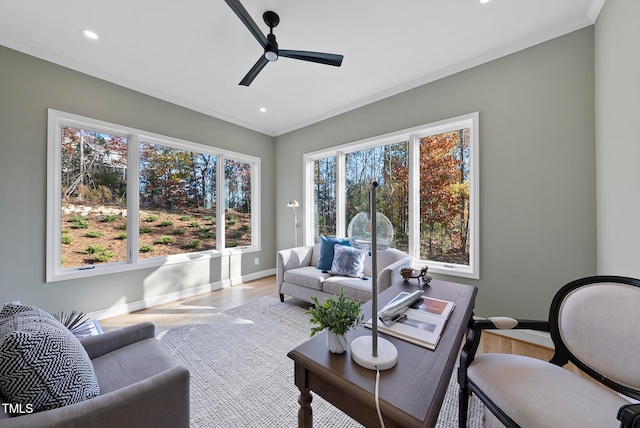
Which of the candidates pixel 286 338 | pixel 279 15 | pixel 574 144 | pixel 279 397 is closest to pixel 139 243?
pixel 286 338

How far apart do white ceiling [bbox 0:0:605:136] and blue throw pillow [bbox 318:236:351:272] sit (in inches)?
82.2

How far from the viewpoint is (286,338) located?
2338 millimetres

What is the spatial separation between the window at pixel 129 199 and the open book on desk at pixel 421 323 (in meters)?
3.36

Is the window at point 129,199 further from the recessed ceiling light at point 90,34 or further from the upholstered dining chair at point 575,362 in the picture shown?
the upholstered dining chair at point 575,362

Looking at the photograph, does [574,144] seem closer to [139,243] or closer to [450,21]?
[450,21]

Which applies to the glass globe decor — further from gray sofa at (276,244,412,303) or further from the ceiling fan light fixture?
the ceiling fan light fixture

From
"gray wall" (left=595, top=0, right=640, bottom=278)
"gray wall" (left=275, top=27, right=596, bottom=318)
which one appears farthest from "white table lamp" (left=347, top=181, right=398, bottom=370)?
"gray wall" (left=275, top=27, right=596, bottom=318)

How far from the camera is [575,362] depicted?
1164 millimetres

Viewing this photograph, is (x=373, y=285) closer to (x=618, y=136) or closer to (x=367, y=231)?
(x=367, y=231)

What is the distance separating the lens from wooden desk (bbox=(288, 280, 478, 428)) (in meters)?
0.70

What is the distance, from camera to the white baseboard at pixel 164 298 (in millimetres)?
2821

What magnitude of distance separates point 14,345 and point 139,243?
9.17 feet

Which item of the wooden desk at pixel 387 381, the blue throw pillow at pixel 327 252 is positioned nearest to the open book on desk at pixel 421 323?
the wooden desk at pixel 387 381

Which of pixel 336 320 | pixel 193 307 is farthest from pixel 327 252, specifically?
pixel 336 320
